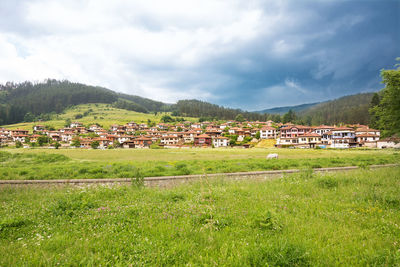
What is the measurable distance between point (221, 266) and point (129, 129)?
151m

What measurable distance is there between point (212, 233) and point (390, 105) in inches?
644

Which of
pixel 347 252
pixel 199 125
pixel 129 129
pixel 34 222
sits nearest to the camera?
pixel 347 252

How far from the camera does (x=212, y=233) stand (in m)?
4.44

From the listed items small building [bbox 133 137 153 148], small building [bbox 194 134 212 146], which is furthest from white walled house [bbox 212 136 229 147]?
small building [bbox 133 137 153 148]

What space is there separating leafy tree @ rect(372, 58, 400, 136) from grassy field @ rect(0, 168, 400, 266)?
9524 mm

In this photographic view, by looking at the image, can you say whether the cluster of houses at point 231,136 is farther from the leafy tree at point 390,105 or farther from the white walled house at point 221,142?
the leafy tree at point 390,105

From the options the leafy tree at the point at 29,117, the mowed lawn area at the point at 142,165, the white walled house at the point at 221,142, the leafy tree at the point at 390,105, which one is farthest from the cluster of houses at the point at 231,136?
the leafy tree at the point at 390,105

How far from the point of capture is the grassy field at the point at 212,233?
356cm

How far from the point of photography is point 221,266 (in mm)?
3340

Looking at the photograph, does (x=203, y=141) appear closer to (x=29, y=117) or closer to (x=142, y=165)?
(x=142, y=165)

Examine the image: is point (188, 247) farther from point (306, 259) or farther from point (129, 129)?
point (129, 129)

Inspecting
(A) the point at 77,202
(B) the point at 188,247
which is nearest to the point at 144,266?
(B) the point at 188,247

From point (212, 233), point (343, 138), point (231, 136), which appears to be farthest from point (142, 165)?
point (343, 138)

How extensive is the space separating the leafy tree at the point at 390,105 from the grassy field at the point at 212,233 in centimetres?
952
